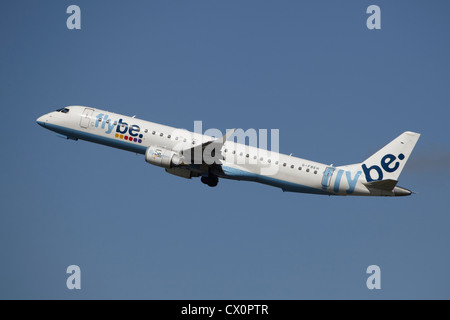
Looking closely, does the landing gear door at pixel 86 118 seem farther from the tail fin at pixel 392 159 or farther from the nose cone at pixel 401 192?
the nose cone at pixel 401 192

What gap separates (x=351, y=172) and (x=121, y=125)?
68.2 feet

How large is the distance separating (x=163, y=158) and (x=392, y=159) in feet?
64.6

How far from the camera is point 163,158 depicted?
54375mm

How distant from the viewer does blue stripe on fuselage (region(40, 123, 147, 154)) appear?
187ft

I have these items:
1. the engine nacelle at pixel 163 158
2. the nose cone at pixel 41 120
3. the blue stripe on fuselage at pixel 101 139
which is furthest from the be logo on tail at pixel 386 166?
the nose cone at pixel 41 120

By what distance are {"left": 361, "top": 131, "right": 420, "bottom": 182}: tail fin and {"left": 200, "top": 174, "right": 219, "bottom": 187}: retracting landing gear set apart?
13.0 m

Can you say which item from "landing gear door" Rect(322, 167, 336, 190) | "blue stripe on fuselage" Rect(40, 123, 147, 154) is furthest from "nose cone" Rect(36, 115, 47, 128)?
"landing gear door" Rect(322, 167, 336, 190)

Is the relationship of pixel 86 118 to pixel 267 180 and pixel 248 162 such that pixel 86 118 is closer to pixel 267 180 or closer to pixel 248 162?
pixel 248 162

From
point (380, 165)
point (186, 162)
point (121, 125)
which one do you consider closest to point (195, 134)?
point (186, 162)

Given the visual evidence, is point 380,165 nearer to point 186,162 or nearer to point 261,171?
point 261,171

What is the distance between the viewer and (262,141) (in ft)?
186

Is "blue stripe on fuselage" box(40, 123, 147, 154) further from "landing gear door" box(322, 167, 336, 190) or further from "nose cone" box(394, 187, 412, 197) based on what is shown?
"nose cone" box(394, 187, 412, 197)

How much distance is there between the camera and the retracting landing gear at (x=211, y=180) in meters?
56.5

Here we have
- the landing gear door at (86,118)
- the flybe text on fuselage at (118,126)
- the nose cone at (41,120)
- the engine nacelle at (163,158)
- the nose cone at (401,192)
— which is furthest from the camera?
the nose cone at (41,120)
